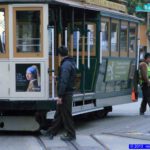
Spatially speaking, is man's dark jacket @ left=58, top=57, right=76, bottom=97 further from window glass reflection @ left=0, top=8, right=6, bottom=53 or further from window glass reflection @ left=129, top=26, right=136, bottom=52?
window glass reflection @ left=129, top=26, right=136, bottom=52

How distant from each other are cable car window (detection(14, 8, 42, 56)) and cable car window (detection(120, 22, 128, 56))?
4.10m

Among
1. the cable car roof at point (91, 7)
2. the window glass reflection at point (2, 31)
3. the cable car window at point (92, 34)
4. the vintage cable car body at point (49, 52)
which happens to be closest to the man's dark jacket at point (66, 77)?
the vintage cable car body at point (49, 52)

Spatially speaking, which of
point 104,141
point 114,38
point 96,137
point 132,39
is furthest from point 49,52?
point 132,39

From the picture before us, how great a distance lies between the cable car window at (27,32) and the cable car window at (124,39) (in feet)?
13.4

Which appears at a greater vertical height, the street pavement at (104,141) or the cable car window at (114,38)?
the cable car window at (114,38)

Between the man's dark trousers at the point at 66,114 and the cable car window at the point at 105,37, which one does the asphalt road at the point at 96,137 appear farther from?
the cable car window at the point at 105,37

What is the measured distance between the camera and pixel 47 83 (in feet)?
41.1

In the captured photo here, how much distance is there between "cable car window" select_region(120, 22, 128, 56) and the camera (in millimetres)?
16234

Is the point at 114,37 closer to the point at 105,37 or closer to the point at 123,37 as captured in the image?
the point at 105,37

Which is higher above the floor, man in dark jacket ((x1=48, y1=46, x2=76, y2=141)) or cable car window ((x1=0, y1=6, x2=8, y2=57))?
cable car window ((x1=0, y1=6, x2=8, y2=57))

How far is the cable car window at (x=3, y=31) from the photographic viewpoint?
12.7 meters

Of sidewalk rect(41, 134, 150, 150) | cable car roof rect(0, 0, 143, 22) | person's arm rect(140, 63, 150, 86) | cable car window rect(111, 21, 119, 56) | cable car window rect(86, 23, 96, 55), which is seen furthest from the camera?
person's arm rect(140, 63, 150, 86)

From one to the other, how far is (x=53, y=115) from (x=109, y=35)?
3.40m

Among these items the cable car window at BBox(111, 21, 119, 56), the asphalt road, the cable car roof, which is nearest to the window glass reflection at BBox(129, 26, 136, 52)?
the cable car roof
